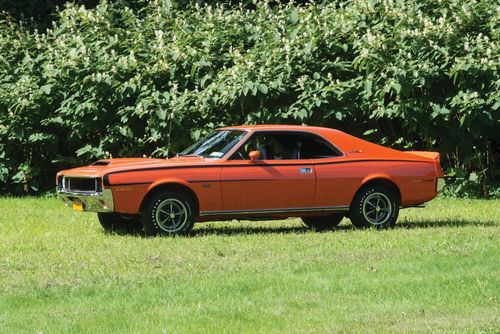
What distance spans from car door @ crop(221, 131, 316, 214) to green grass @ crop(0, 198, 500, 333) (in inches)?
Answer: 16.0

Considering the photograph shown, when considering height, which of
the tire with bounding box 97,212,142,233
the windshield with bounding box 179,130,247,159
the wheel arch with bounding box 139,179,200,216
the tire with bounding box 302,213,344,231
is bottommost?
the tire with bounding box 302,213,344,231

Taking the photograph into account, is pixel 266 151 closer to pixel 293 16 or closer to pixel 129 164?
pixel 129 164

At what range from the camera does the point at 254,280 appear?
6.98 meters

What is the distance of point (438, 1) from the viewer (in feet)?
47.4

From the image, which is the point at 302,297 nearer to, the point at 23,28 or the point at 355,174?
the point at 355,174

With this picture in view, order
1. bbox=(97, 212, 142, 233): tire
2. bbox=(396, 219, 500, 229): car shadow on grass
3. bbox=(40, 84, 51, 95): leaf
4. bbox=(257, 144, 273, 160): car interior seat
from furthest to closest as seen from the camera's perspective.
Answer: bbox=(40, 84, 51, 95): leaf < bbox=(396, 219, 500, 229): car shadow on grass < bbox=(97, 212, 142, 233): tire < bbox=(257, 144, 273, 160): car interior seat

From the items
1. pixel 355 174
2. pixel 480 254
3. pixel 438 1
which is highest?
pixel 438 1

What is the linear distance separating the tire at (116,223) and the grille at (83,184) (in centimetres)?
71

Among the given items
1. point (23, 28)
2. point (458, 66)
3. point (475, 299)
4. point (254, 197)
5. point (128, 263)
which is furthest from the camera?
point (23, 28)

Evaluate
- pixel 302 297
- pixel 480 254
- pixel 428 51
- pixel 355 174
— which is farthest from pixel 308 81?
pixel 302 297

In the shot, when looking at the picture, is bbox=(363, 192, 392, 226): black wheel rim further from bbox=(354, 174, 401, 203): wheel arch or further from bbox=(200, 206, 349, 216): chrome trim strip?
bbox=(200, 206, 349, 216): chrome trim strip

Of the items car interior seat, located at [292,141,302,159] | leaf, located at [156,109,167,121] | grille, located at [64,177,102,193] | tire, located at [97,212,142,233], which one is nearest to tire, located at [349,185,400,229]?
car interior seat, located at [292,141,302,159]

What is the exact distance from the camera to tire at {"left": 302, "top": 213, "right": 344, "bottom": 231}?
11180 millimetres

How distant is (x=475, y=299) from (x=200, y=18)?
1046 centimetres
